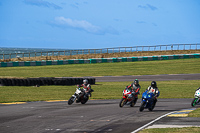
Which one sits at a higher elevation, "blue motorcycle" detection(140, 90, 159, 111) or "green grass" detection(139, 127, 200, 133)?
"blue motorcycle" detection(140, 90, 159, 111)

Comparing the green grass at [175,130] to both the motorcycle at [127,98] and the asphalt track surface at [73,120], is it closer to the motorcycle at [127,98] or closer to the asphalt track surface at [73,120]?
the asphalt track surface at [73,120]

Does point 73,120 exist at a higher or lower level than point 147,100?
lower

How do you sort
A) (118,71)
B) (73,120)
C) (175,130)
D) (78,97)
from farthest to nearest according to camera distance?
1. (118,71)
2. (78,97)
3. (73,120)
4. (175,130)

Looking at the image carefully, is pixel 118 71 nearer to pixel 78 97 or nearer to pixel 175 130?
pixel 78 97

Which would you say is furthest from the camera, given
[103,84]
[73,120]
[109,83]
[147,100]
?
[109,83]

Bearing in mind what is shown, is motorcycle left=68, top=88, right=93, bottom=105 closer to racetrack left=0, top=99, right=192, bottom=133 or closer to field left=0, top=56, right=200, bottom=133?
racetrack left=0, top=99, right=192, bottom=133

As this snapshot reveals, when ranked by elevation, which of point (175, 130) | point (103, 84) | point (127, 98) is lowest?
point (103, 84)

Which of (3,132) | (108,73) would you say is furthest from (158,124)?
(108,73)

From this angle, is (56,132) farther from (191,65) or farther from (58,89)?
(191,65)

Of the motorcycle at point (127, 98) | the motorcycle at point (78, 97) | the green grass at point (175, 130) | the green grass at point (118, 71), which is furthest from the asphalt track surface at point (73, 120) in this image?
the green grass at point (118, 71)

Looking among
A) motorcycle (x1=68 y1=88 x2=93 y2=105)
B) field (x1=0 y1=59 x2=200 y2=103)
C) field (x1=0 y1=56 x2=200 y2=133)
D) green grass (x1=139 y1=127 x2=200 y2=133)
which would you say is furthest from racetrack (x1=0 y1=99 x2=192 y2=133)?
field (x1=0 y1=59 x2=200 y2=103)

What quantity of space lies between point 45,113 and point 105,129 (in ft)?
16.9

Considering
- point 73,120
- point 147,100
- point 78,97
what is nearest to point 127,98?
point 147,100

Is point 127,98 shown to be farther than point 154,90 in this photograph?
Yes
